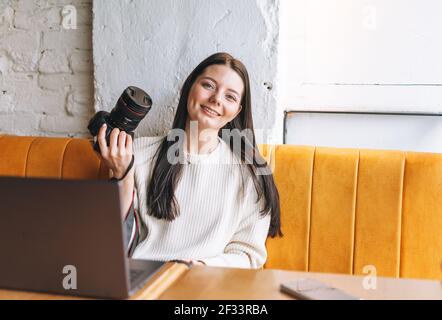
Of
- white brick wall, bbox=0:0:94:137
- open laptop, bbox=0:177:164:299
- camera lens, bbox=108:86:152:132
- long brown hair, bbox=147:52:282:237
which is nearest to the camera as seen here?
open laptop, bbox=0:177:164:299

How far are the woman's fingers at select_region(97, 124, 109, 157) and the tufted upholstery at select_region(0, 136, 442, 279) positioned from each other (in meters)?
0.48

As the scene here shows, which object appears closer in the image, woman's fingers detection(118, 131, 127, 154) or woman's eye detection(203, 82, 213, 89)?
woman's fingers detection(118, 131, 127, 154)

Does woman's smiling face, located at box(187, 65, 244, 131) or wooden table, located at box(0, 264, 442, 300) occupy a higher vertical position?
woman's smiling face, located at box(187, 65, 244, 131)

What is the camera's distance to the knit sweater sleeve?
4.71 feet

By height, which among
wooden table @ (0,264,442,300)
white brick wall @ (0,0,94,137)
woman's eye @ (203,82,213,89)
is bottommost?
wooden table @ (0,264,442,300)

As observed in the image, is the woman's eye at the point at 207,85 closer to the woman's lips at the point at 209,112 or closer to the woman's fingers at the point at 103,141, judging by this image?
the woman's lips at the point at 209,112

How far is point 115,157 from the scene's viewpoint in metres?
1.40

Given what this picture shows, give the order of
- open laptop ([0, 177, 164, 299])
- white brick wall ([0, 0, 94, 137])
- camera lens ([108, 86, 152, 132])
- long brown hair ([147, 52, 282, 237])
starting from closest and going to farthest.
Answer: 1. open laptop ([0, 177, 164, 299])
2. camera lens ([108, 86, 152, 132])
3. long brown hair ([147, 52, 282, 237])
4. white brick wall ([0, 0, 94, 137])

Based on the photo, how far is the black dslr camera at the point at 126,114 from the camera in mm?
1374

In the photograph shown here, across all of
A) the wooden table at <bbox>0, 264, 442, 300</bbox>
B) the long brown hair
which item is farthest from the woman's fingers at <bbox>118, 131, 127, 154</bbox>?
the wooden table at <bbox>0, 264, 442, 300</bbox>

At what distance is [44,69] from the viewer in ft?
6.49

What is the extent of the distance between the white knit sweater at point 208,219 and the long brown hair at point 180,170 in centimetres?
2

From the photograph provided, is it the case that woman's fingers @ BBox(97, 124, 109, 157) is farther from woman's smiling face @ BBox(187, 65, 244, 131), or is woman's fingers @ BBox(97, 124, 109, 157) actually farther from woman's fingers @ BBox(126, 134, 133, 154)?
woman's smiling face @ BBox(187, 65, 244, 131)
